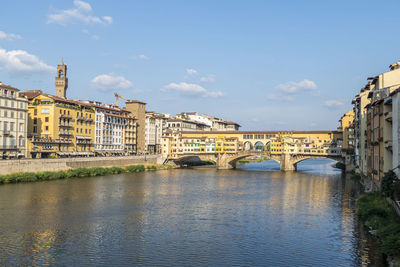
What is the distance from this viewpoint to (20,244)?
25.5 meters

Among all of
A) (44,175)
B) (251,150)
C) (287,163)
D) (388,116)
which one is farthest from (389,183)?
(251,150)

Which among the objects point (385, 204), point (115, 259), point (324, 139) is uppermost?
point (324, 139)

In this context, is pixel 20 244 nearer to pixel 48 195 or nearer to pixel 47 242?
pixel 47 242

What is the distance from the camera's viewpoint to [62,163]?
66.5 metres

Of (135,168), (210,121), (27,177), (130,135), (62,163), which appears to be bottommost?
(27,177)

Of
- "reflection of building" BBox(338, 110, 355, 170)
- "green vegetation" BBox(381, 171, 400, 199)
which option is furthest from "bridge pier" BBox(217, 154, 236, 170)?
"green vegetation" BBox(381, 171, 400, 199)

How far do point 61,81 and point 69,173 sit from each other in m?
50.0

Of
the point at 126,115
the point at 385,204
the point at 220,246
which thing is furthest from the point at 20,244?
the point at 126,115

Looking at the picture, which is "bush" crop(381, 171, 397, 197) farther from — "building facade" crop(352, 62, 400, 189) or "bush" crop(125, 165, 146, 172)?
"bush" crop(125, 165, 146, 172)

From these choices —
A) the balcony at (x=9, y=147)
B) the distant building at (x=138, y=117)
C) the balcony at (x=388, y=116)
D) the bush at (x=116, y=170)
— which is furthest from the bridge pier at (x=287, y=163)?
the balcony at (x=388, y=116)

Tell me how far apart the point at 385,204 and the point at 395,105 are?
738 cm

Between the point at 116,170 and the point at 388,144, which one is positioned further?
the point at 116,170

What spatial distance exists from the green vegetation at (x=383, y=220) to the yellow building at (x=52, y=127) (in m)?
54.0

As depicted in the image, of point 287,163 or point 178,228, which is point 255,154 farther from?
point 178,228
